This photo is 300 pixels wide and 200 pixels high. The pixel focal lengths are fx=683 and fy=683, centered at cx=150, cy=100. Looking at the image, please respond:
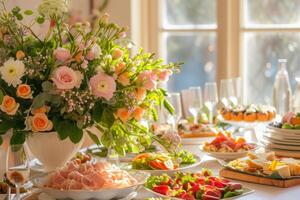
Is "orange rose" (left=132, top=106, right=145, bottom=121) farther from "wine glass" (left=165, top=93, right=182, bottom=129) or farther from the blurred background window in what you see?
the blurred background window

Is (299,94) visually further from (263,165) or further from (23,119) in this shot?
(23,119)

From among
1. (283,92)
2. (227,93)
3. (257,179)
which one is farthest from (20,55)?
(283,92)

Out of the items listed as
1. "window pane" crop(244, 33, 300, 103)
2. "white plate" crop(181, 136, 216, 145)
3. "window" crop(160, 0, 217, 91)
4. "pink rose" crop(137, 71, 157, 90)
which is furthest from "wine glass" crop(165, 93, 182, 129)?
"window" crop(160, 0, 217, 91)

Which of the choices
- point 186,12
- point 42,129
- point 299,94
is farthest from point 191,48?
point 42,129

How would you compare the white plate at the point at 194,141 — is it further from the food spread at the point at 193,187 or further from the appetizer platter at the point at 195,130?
the food spread at the point at 193,187

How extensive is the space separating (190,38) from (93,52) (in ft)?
8.79

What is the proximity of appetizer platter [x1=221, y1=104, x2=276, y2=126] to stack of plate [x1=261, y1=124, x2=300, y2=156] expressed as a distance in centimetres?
49

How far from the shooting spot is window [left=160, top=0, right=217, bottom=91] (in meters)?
4.63

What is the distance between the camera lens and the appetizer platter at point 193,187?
1.96 metres

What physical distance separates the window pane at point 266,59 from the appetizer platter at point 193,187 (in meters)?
2.41

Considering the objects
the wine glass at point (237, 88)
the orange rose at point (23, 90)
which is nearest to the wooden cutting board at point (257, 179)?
the orange rose at point (23, 90)

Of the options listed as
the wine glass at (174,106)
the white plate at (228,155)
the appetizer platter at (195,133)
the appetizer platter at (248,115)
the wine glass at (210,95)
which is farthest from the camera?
the wine glass at (210,95)

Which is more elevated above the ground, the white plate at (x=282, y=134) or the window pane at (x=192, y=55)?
the window pane at (x=192, y=55)

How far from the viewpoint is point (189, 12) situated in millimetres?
4688
